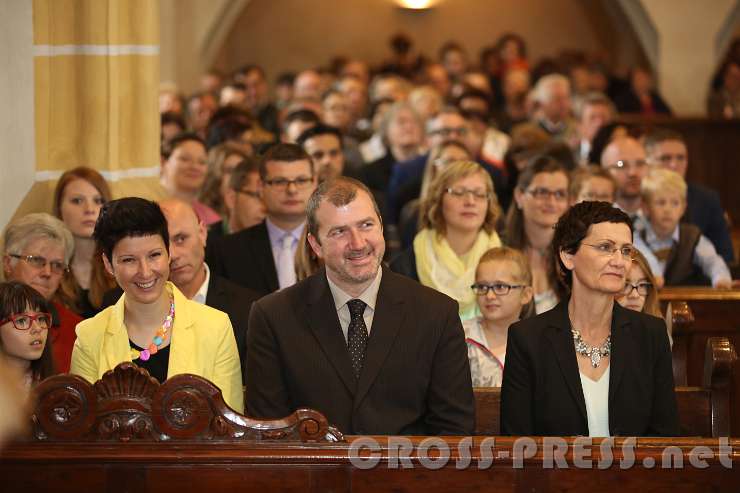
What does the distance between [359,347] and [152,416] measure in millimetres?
732

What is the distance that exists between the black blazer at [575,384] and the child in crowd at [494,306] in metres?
0.77

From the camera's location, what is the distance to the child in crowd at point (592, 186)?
582 centimetres

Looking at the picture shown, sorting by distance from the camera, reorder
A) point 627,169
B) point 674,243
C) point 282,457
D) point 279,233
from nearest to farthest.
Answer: point 282,457 → point 279,233 → point 674,243 → point 627,169

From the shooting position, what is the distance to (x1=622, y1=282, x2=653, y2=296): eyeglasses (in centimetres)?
447

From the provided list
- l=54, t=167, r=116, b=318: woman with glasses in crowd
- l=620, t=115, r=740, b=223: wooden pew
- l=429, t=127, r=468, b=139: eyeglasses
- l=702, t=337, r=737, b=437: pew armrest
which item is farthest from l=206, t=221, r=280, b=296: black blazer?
l=620, t=115, r=740, b=223: wooden pew

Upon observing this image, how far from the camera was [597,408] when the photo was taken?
371 cm

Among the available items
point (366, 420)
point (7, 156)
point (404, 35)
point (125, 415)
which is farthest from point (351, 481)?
point (404, 35)

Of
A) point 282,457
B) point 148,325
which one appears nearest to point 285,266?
point 148,325

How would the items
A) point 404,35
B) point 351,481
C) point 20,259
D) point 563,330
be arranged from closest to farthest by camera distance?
1. point 351,481
2. point 563,330
3. point 20,259
4. point 404,35

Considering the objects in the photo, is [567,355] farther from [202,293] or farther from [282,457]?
[202,293]

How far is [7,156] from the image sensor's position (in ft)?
16.5

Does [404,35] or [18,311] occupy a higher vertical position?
[404,35]

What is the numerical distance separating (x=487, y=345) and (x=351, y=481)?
1597 mm

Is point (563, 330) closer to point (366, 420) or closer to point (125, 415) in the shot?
point (366, 420)
